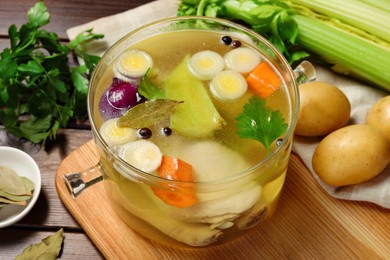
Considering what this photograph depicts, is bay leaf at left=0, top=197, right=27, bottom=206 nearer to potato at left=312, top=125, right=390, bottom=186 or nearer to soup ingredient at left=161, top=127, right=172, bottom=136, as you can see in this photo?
soup ingredient at left=161, top=127, right=172, bottom=136

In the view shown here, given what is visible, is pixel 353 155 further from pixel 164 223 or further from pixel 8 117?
pixel 8 117

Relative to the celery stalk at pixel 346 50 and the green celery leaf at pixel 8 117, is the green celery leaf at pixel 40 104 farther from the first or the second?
the celery stalk at pixel 346 50

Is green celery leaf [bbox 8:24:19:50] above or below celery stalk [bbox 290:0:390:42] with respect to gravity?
below

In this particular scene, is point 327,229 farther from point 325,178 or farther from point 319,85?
point 319,85

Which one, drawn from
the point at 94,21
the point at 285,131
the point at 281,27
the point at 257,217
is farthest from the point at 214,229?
the point at 94,21

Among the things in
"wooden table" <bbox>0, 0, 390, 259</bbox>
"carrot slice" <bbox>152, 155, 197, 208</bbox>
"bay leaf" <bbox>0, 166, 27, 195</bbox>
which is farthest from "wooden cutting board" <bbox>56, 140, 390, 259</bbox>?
"carrot slice" <bbox>152, 155, 197, 208</bbox>

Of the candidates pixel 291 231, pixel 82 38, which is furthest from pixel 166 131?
pixel 82 38

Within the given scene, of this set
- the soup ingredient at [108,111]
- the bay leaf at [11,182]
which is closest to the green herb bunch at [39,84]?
the bay leaf at [11,182]
